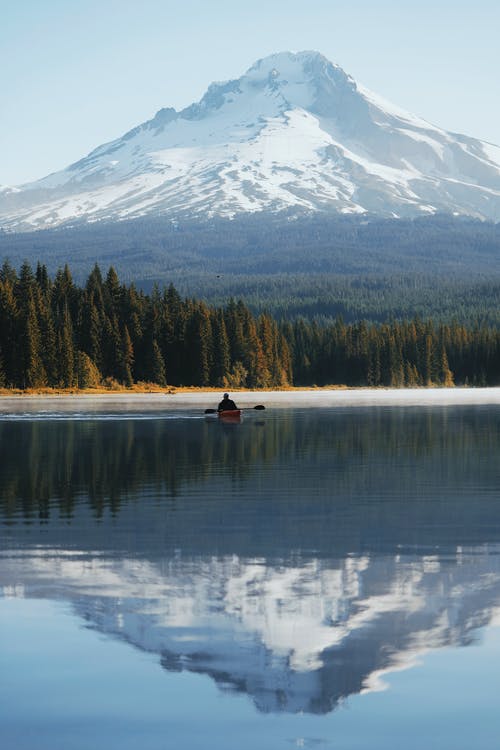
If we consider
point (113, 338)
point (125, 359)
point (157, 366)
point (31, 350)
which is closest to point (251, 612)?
point (31, 350)

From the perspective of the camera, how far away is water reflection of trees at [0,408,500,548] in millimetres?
26281

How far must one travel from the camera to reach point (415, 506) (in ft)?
91.0

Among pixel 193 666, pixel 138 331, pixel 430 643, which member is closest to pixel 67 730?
pixel 193 666

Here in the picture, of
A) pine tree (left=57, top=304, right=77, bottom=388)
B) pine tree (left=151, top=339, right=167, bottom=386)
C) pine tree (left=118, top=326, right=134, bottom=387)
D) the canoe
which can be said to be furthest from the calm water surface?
pine tree (left=151, top=339, right=167, bottom=386)

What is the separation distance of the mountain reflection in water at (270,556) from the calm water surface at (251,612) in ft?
0.17

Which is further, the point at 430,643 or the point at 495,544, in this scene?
the point at 495,544

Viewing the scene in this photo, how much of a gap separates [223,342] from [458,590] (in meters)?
147

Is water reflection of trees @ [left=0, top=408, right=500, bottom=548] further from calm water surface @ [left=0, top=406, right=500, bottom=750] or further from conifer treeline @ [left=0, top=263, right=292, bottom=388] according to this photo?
conifer treeline @ [left=0, top=263, right=292, bottom=388]

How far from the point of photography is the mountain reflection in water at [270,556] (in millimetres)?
14336

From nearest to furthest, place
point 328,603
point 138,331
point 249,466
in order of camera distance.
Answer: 1. point 328,603
2. point 249,466
3. point 138,331

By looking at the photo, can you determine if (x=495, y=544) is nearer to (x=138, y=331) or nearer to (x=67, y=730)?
(x=67, y=730)

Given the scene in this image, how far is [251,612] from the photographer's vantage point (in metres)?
16.3

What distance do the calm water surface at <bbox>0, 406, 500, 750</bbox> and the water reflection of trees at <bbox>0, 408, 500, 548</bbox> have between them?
173 millimetres

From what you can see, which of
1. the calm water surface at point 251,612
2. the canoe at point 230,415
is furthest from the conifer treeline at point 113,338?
the calm water surface at point 251,612
